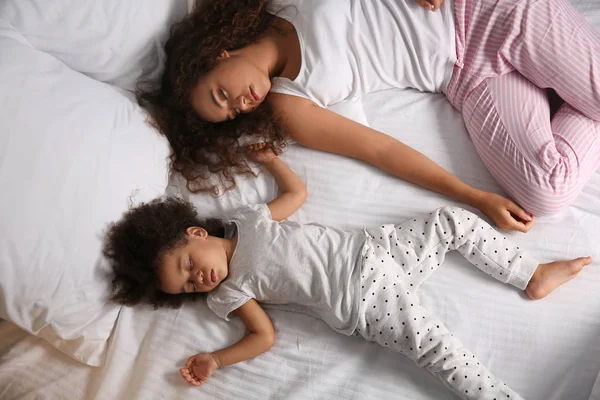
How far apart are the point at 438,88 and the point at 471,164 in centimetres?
22

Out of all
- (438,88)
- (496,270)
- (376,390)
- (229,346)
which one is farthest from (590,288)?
(229,346)

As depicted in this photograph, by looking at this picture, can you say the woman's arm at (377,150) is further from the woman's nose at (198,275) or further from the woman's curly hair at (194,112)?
the woman's nose at (198,275)

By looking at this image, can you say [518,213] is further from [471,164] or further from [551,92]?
[551,92]

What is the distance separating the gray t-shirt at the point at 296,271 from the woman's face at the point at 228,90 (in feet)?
0.90

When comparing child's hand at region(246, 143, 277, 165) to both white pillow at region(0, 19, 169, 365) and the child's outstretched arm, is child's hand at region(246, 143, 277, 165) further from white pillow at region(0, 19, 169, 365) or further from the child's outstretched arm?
white pillow at region(0, 19, 169, 365)

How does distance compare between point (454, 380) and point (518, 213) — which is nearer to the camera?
point (454, 380)

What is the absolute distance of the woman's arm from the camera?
44.5 inches

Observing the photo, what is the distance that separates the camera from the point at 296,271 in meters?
1.09

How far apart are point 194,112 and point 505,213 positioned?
2.46ft

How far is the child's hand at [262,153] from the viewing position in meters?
1.25

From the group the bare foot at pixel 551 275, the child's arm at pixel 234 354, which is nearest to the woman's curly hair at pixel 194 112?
the child's arm at pixel 234 354

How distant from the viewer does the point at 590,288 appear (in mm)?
1040

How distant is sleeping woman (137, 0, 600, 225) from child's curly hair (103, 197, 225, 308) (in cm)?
17

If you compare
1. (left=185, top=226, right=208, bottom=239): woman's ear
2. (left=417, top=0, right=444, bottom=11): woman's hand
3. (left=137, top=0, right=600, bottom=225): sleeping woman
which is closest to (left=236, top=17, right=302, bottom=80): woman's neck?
(left=137, top=0, right=600, bottom=225): sleeping woman
